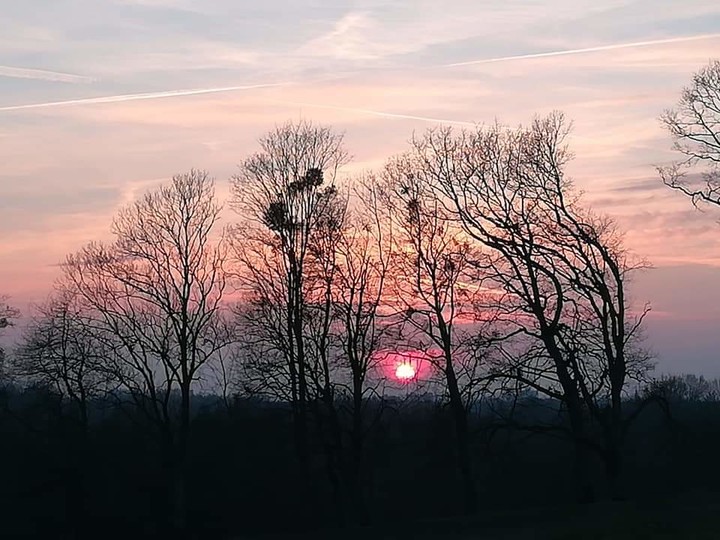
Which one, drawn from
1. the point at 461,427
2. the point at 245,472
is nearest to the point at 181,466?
the point at 245,472

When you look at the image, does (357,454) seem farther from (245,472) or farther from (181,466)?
(245,472)

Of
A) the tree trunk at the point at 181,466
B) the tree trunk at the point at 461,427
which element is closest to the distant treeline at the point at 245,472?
the tree trunk at the point at 181,466

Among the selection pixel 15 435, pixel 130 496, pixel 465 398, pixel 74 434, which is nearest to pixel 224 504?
pixel 130 496

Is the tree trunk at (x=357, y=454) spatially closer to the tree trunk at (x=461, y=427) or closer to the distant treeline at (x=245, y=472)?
the distant treeline at (x=245, y=472)

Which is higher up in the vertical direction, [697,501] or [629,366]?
[629,366]

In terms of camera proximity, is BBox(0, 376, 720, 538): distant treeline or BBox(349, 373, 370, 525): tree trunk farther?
BBox(0, 376, 720, 538): distant treeline

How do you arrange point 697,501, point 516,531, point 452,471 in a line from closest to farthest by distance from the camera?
point 516,531 < point 697,501 < point 452,471

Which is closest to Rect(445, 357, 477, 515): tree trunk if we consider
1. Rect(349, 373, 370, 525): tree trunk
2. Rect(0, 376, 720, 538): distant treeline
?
Rect(0, 376, 720, 538): distant treeline

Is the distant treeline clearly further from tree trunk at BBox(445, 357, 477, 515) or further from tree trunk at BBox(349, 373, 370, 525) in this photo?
tree trunk at BBox(349, 373, 370, 525)

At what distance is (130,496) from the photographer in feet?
130

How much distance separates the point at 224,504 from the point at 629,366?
67.5 feet

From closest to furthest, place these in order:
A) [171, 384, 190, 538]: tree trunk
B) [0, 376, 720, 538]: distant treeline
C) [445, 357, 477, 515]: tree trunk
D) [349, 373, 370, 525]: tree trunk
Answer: [445, 357, 477, 515]: tree trunk, [349, 373, 370, 525]: tree trunk, [171, 384, 190, 538]: tree trunk, [0, 376, 720, 538]: distant treeline

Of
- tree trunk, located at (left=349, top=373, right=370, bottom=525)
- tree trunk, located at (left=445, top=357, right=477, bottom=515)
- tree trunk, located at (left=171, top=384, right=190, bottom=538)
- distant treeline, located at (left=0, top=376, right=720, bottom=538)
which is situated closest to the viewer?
tree trunk, located at (left=445, top=357, right=477, bottom=515)

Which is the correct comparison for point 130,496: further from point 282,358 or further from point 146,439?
point 282,358
